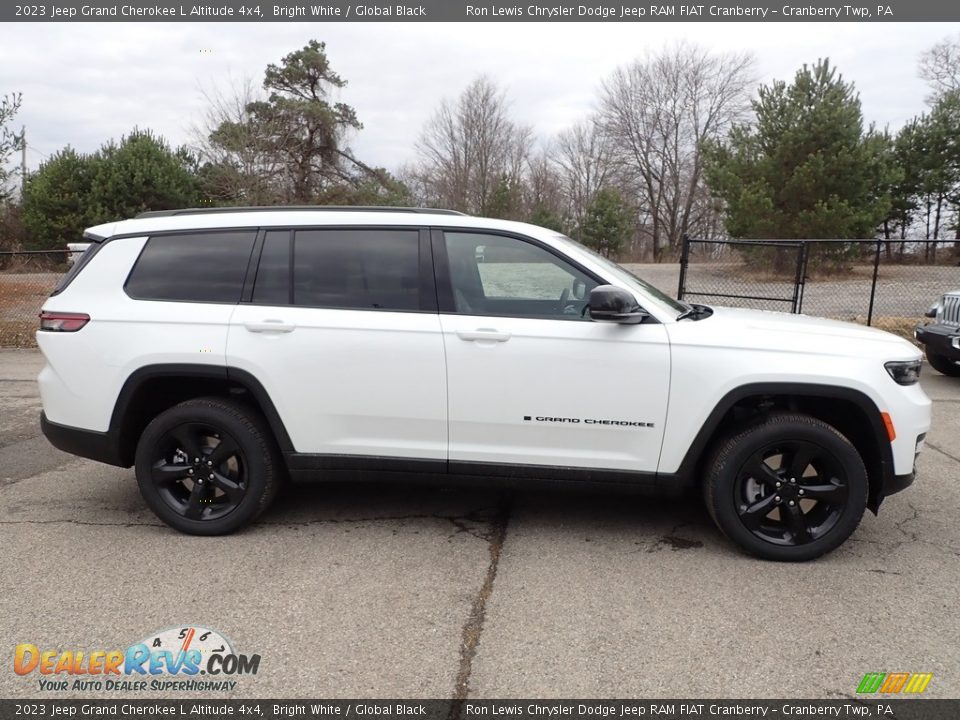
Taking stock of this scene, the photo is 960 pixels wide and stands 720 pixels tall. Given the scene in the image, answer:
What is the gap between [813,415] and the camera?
12.3ft

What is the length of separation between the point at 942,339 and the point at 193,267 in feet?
27.2

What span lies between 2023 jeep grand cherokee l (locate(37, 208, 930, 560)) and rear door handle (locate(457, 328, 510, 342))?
0.01m

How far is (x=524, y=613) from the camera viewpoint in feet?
10.0

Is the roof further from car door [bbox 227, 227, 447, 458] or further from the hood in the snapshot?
the hood

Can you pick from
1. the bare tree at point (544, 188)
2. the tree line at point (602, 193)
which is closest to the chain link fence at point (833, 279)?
the tree line at point (602, 193)

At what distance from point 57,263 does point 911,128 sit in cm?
2743

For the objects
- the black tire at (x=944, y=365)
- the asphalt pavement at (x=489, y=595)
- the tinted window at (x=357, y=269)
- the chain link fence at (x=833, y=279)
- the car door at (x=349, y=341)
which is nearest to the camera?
the asphalt pavement at (x=489, y=595)

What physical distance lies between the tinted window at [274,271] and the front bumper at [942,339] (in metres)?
7.81

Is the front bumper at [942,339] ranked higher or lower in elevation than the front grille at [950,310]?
lower

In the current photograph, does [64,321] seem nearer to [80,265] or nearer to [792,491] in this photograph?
[80,265]

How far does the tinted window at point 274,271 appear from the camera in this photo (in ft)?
12.5

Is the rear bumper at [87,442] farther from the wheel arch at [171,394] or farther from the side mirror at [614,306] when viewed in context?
the side mirror at [614,306]

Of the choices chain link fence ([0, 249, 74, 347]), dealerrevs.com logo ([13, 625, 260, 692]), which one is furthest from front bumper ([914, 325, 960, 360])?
chain link fence ([0, 249, 74, 347])

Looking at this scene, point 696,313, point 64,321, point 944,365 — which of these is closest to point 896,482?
point 696,313
